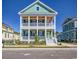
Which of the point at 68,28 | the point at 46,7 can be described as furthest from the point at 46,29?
the point at 68,28

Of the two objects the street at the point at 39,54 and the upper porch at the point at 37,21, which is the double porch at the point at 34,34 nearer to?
the upper porch at the point at 37,21

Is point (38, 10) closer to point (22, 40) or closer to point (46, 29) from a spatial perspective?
point (46, 29)

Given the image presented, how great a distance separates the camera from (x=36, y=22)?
15359 mm

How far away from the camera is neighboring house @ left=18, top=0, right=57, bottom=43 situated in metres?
14.7

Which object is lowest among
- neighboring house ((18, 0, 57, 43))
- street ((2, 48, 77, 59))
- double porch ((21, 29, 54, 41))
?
street ((2, 48, 77, 59))

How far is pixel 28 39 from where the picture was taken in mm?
14633

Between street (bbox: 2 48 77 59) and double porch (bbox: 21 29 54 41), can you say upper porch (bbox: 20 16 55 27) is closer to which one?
double porch (bbox: 21 29 54 41)

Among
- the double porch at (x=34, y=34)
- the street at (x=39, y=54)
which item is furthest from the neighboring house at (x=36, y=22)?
the street at (x=39, y=54)

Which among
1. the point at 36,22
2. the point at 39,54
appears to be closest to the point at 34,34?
the point at 36,22

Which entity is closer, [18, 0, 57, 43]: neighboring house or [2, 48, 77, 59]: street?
[2, 48, 77, 59]: street

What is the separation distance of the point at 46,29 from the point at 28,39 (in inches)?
62.0

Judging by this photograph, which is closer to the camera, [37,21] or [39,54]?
[39,54]

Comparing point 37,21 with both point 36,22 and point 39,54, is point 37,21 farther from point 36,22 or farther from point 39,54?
point 39,54

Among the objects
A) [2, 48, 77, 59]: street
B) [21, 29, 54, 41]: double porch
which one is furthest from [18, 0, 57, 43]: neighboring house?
[2, 48, 77, 59]: street
